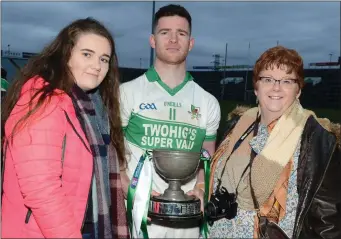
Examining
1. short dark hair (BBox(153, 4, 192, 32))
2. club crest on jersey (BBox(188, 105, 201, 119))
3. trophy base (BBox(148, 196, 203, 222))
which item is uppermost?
short dark hair (BBox(153, 4, 192, 32))

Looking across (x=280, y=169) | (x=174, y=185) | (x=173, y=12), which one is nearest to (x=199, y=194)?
(x=174, y=185)

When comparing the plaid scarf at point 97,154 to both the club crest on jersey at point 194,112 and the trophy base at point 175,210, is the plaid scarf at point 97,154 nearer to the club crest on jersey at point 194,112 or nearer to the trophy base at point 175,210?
the trophy base at point 175,210

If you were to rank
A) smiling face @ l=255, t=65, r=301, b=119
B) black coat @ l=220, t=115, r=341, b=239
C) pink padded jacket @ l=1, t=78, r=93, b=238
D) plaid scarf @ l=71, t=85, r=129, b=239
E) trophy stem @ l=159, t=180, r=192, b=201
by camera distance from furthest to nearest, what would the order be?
trophy stem @ l=159, t=180, r=192, b=201, smiling face @ l=255, t=65, r=301, b=119, black coat @ l=220, t=115, r=341, b=239, plaid scarf @ l=71, t=85, r=129, b=239, pink padded jacket @ l=1, t=78, r=93, b=238

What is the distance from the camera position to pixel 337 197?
2.30 metres

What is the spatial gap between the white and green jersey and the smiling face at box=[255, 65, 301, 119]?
592 mm

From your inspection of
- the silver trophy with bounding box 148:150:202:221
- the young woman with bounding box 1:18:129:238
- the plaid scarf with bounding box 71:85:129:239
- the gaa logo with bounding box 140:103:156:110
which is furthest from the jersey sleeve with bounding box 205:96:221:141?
the plaid scarf with bounding box 71:85:129:239

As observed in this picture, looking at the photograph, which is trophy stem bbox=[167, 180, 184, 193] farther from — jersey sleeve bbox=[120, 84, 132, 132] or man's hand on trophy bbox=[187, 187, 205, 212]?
jersey sleeve bbox=[120, 84, 132, 132]

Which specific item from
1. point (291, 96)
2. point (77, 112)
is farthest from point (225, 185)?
point (77, 112)

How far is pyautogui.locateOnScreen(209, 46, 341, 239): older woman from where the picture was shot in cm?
232

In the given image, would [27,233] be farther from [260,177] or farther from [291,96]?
[291,96]

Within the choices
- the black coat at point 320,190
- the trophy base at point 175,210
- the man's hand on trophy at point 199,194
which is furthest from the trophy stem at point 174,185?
the black coat at point 320,190

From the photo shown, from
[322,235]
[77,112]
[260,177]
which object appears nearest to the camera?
[77,112]

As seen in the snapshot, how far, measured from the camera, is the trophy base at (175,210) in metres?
2.69

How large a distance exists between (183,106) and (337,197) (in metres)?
1.24
